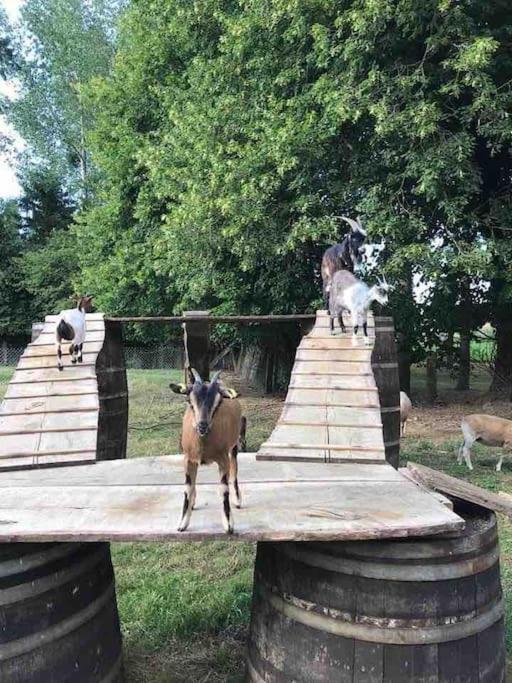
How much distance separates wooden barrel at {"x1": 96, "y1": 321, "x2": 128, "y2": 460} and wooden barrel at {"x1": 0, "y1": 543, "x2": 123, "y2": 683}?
3.51 meters

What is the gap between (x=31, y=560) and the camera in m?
2.35

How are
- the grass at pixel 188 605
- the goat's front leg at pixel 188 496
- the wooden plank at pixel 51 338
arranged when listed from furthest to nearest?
the wooden plank at pixel 51 338 → the grass at pixel 188 605 → the goat's front leg at pixel 188 496

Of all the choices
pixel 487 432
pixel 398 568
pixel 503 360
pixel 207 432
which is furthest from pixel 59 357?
pixel 503 360

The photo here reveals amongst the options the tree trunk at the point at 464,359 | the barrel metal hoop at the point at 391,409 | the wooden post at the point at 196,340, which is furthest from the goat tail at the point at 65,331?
the tree trunk at the point at 464,359

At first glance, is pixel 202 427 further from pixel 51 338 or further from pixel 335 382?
pixel 51 338

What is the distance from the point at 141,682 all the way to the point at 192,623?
650mm

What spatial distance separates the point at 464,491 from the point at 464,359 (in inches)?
474

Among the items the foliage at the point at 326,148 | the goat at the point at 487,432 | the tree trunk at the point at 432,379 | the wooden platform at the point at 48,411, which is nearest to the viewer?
the wooden platform at the point at 48,411

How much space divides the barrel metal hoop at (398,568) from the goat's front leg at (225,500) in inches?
17.2

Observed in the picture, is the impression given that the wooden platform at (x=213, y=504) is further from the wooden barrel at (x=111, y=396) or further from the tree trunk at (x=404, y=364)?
the tree trunk at (x=404, y=364)

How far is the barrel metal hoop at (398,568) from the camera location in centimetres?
234

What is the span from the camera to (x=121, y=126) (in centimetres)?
1434

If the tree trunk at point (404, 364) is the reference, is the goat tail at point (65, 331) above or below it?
above

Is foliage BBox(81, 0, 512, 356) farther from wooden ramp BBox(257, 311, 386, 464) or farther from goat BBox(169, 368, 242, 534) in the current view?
goat BBox(169, 368, 242, 534)
